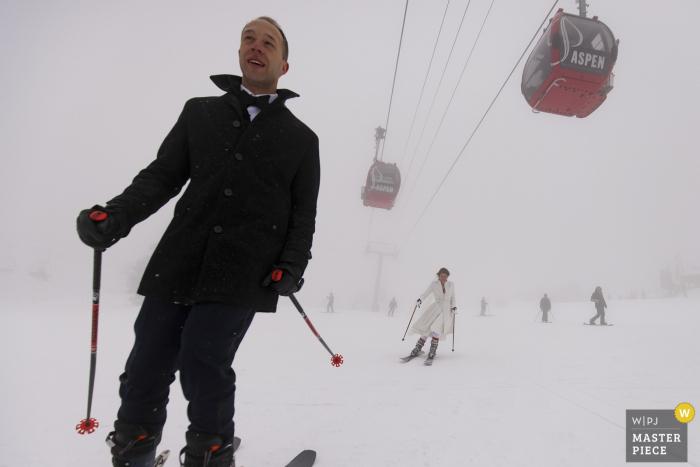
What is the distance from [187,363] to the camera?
1221 millimetres

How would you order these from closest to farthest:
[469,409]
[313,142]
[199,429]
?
1. [199,429]
2. [313,142]
3. [469,409]

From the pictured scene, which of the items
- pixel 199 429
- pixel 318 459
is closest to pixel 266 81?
pixel 199 429

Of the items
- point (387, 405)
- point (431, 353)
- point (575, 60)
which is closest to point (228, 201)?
point (387, 405)

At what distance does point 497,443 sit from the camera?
2.36m

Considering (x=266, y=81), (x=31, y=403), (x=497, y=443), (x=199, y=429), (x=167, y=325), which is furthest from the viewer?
(x=31, y=403)

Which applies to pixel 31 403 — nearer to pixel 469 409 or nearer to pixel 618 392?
pixel 469 409

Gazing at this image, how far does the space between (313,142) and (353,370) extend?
3.85 metres

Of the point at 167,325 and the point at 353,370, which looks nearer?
the point at 167,325

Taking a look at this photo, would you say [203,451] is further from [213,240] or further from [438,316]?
[438,316]

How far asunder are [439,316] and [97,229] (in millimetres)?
5815

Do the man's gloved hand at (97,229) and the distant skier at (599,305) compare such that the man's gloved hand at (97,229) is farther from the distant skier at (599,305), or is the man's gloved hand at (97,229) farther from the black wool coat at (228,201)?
the distant skier at (599,305)

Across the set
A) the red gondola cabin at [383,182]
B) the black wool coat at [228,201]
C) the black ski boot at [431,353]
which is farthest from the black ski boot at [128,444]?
the red gondola cabin at [383,182]

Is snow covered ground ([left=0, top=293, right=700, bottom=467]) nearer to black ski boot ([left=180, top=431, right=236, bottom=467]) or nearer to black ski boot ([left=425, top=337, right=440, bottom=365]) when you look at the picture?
black ski boot ([left=425, top=337, right=440, bottom=365])

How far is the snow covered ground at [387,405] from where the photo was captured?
2145mm
